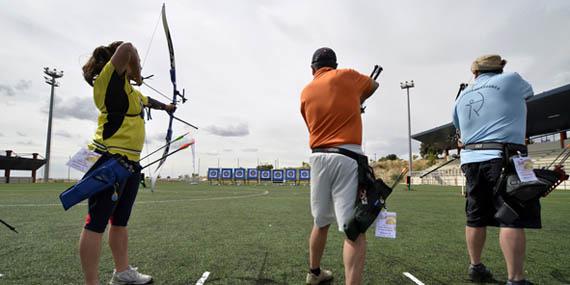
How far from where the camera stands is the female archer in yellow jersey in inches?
88.0

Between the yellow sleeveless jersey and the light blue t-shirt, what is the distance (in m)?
2.74

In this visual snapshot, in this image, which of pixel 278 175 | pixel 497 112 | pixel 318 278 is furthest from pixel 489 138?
pixel 278 175

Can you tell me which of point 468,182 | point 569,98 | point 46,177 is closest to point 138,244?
point 468,182

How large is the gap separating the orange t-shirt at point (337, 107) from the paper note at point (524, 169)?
1.19 metres

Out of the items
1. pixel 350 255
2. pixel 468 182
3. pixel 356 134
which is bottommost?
pixel 350 255

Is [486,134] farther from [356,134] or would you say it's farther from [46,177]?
[46,177]

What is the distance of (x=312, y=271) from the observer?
103 inches

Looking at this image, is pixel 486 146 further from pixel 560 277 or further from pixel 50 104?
pixel 50 104

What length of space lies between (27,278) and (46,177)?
1910 inches

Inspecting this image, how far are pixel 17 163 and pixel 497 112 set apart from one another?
159 ft

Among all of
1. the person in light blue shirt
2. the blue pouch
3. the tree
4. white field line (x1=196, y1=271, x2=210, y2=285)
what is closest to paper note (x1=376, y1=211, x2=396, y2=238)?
the person in light blue shirt

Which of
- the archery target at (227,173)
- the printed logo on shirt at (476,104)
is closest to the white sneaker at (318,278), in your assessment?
the printed logo on shirt at (476,104)

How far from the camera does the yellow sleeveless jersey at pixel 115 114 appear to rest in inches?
91.2

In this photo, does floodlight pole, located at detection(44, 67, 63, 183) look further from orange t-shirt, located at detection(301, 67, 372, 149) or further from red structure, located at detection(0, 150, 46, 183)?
orange t-shirt, located at detection(301, 67, 372, 149)
